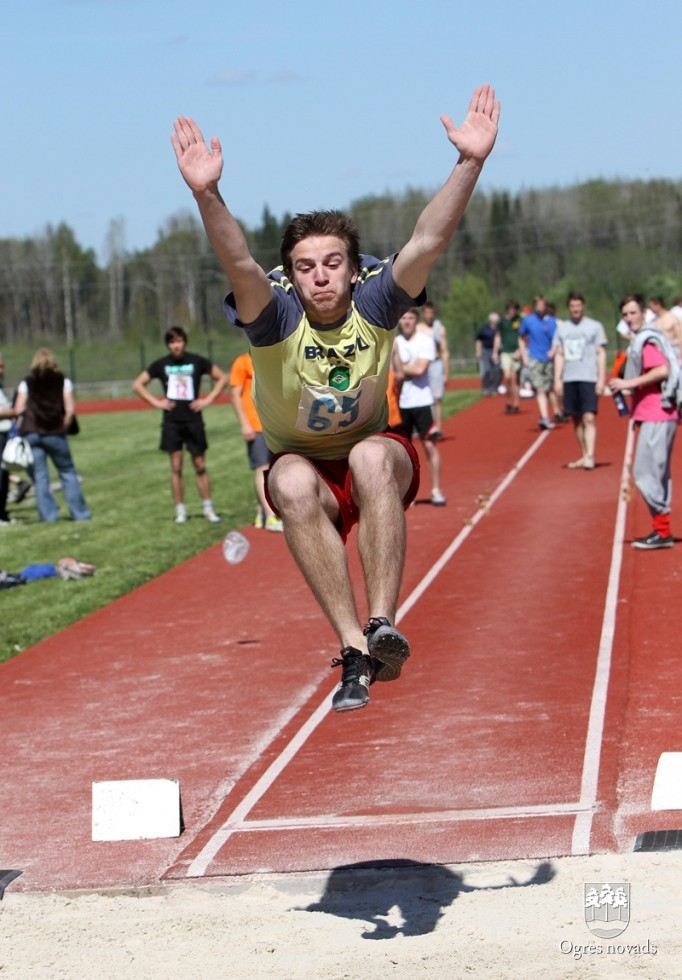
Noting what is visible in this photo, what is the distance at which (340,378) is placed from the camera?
554 centimetres

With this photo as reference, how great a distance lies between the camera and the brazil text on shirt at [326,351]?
546 centimetres

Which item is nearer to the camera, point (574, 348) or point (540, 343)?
point (574, 348)

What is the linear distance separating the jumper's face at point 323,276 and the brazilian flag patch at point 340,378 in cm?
19

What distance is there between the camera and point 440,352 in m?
18.9

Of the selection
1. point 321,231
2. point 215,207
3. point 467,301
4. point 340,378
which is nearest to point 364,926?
point 340,378

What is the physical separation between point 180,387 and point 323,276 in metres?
10.7

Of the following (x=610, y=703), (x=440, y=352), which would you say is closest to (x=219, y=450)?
(x=440, y=352)

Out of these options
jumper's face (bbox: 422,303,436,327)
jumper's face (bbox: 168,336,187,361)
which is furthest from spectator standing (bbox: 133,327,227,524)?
jumper's face (bbox: 422,303,436,327)

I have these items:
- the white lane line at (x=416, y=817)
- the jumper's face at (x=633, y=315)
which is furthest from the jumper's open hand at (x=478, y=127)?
the jumper's face at (x=633, y=315)

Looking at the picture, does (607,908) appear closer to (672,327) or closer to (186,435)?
(672,327)

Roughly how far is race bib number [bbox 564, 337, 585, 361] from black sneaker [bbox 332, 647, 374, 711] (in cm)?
1255

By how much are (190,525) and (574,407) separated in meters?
4.99

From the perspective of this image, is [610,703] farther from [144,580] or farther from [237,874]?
[144,580]

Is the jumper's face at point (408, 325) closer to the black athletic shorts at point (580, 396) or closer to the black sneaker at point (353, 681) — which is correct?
the black athletic shorts at point (580, 396)
